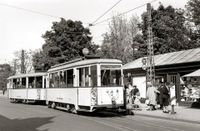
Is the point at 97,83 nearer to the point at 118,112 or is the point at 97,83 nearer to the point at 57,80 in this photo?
the point at 118,112

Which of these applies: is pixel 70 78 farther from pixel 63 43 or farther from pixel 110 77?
pixel 63 43

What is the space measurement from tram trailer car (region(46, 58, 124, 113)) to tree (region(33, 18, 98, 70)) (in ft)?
103

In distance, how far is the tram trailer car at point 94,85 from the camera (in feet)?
58.6

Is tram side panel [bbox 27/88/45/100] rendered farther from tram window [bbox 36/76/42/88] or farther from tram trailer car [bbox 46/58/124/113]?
tram trailer car [bbox 46/58/124/113]

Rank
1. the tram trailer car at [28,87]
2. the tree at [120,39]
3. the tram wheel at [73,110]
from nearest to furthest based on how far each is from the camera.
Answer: the tram wheel at [73,110] < the tram trailer car at [28,87] < the tree at [120,39]

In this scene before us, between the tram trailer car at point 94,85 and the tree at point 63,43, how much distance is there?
31.4 m

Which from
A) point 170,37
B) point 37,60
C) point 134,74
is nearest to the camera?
point 134,74

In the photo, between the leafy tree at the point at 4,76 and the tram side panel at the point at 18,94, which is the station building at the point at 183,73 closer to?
the tram side panel at the point at 18,94

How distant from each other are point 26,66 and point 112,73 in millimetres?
64746

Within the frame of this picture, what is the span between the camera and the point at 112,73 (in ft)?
60.1

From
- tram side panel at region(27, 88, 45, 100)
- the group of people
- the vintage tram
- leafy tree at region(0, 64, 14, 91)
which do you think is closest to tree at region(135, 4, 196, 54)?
tram side panel at region(27, 88, 45, 100)

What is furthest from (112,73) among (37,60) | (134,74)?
(37,60)

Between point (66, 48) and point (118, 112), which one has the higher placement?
point (66, 48)

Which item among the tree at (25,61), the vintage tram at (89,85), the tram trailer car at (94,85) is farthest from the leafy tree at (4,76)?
the tram trailer car at (94,85)
